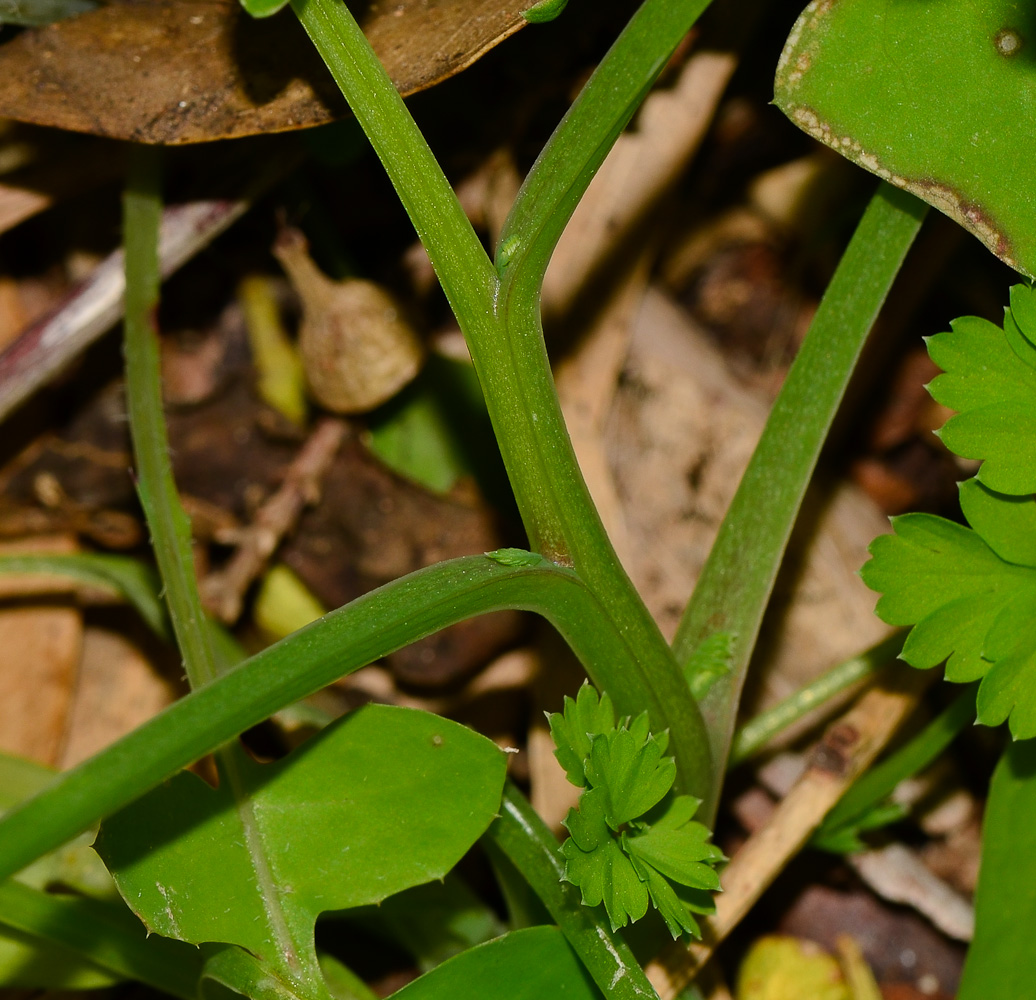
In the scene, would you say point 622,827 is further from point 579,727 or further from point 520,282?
point 520,282

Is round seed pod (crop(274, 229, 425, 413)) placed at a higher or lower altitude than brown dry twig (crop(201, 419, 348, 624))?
→ higher

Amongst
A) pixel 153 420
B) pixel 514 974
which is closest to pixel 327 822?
pixel 514 974

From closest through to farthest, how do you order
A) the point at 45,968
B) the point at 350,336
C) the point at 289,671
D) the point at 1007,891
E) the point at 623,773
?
the point at 289,671 < the point at 623,773 < the point at 1007,891 < the point at 45,968 < the point at 350,336

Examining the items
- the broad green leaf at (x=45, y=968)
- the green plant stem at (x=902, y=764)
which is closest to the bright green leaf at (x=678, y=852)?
the green plant stem at (x=902, y=764)

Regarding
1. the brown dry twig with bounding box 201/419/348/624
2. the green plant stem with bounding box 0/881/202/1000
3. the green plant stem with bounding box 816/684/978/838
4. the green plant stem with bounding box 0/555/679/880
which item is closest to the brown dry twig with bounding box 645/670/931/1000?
the green plant stem with bounding box 816/684/978/838

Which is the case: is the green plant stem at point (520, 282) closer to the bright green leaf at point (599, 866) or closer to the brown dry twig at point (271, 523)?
the bright green leaf at point (599, 866)

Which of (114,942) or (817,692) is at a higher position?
(114,942)

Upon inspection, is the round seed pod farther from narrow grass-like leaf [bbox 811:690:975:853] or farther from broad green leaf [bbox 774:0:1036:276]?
narrow grass-like leaf [bbox 811:690:975:853]

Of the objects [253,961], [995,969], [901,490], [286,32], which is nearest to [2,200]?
[286,32]
